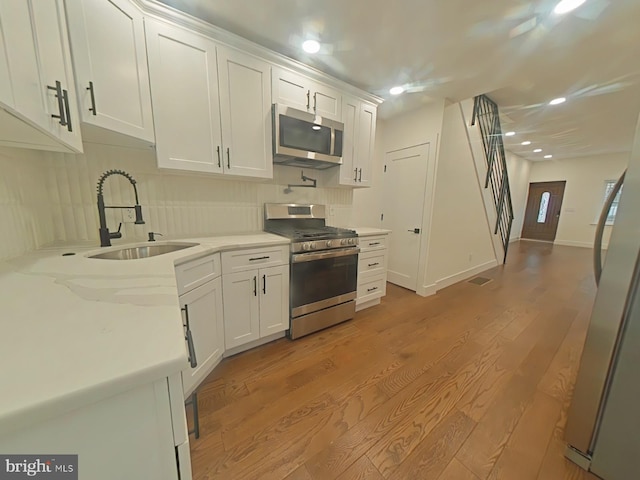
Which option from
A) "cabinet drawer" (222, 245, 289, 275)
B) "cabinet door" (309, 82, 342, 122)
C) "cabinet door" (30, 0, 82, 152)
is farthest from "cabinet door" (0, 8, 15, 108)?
"cabinet door" (309, 82, 342, 122)

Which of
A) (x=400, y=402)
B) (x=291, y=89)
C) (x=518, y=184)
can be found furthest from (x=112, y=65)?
(x=518, y=184)

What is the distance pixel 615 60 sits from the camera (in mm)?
2172

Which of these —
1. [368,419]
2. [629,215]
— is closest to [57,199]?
[368,419]

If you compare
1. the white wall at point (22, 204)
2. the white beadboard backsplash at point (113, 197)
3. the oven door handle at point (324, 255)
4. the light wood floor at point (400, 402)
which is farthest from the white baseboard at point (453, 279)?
the white wall at point (22, 204)

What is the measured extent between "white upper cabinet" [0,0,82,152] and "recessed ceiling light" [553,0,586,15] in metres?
2.78

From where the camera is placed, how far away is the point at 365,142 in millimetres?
2732

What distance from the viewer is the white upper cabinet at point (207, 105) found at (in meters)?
1.60

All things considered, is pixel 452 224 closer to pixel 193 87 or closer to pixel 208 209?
pixel 208 209

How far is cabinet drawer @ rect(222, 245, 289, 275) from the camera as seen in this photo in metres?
1.73

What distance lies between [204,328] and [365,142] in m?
2.46

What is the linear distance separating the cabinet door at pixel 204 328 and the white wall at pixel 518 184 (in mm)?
8097

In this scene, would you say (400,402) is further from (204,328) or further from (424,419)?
(204,328)

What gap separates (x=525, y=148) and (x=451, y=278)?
489 cm

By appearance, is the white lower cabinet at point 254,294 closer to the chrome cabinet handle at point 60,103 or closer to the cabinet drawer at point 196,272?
the cabinet drawer at point 196,272
